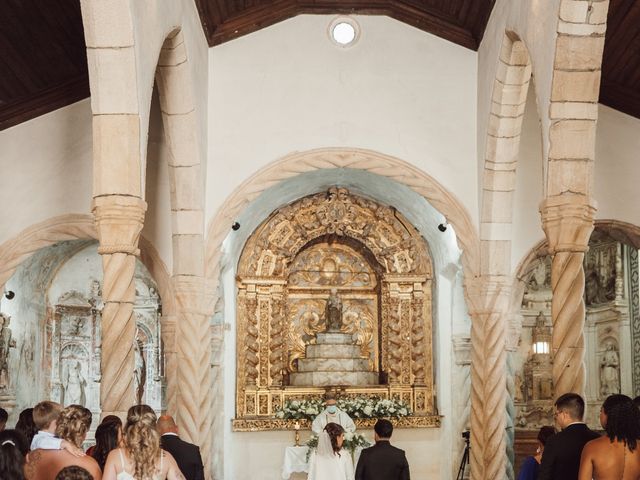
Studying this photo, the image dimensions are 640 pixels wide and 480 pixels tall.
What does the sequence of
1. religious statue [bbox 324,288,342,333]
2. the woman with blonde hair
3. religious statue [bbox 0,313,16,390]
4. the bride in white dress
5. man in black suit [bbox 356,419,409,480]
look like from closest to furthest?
the woman with blonde hair, man in black suit [bbox 356,419,409,480], the bride in white dress, religious statue [bbox 0,313,16,390], religious statue [bbox 324,288,342,333]

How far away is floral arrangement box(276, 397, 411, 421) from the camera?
1625 cm

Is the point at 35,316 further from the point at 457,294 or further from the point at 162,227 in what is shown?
the point at 457,294

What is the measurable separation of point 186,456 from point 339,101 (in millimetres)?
7396

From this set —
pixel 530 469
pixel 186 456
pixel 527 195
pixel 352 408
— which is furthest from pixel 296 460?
pixel 186 456

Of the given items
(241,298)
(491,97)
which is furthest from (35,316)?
(491,97)

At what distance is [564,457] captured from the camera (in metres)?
6.59

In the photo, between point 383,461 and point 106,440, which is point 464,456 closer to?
point 383,461

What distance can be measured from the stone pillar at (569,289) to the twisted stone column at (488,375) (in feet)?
14.1

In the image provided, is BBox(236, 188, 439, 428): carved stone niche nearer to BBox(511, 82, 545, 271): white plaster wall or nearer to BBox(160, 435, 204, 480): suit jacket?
BBox(511, 82, 545, 271): white plaster wall

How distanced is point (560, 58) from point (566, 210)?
1345mm

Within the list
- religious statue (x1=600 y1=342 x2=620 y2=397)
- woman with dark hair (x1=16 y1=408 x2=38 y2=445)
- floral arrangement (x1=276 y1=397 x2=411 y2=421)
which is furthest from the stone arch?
woman with dark hair (x1=16 y1=408 x2=38 y2=445)

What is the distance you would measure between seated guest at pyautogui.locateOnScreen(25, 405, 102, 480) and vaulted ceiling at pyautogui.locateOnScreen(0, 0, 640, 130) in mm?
6684

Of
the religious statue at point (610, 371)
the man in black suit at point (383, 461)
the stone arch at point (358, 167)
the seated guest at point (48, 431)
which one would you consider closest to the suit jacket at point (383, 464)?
the man in black suit at point (383, 461)

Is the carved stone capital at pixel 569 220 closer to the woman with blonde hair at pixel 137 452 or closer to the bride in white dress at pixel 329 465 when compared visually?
the bride in white dress at pixel 329 465
